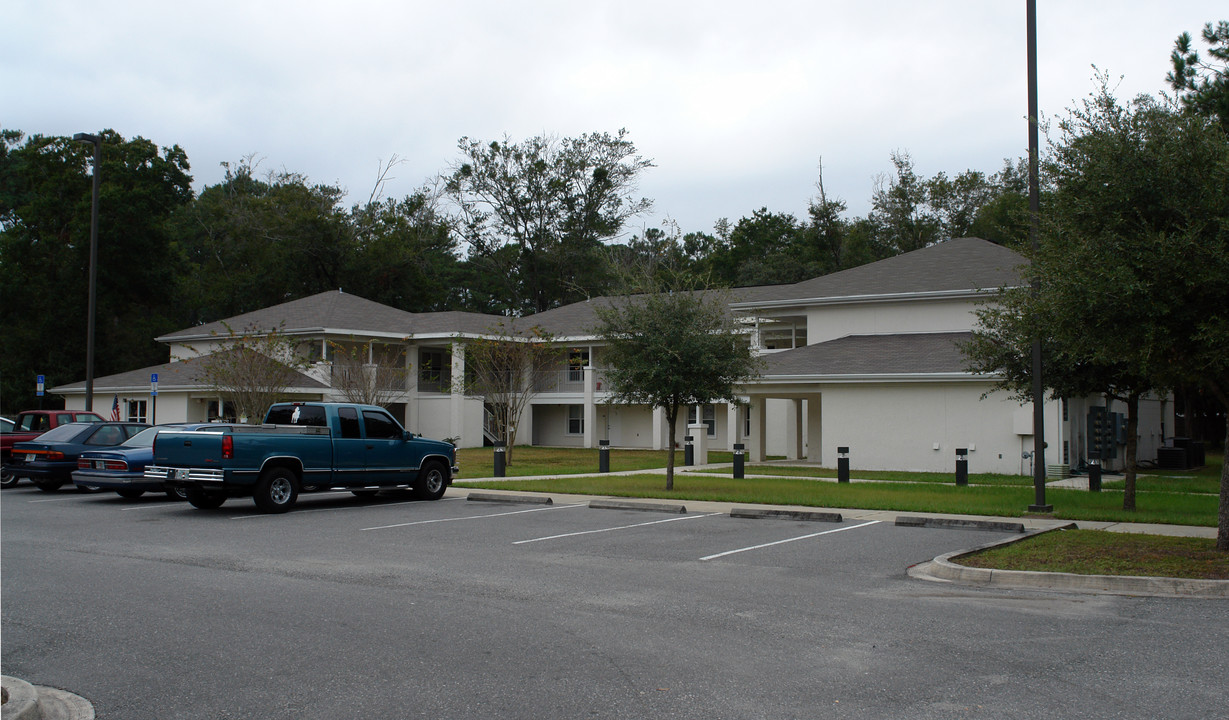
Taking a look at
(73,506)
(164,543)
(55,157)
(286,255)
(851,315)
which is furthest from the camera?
(286,255)

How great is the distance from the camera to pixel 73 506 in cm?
1880

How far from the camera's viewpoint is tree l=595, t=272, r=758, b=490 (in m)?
20.9

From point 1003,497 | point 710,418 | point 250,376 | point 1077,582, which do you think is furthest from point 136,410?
point 1077,582

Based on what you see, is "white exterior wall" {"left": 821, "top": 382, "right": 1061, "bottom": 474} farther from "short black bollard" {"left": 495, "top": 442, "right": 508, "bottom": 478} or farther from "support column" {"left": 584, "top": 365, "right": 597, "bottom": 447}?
"support column" {"left": 584, "top": 365, "right": 597, "bottom": 447}

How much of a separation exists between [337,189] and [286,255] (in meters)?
8.71

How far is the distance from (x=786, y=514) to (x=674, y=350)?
537 cm

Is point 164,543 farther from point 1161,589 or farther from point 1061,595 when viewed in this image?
point 1161,589

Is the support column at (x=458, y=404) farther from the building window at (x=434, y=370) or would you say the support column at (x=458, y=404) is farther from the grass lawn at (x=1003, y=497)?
the grass lawn at (x=1003, y=497)

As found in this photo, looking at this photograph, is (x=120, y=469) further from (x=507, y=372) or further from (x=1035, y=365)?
(x=1035, y=365)

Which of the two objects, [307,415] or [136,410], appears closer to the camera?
[307,415]

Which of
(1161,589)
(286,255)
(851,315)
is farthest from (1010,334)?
(286,255)

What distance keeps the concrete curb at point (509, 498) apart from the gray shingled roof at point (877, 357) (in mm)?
9160

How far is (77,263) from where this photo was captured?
2010 inches

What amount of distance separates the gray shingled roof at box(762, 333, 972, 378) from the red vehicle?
18738mm
